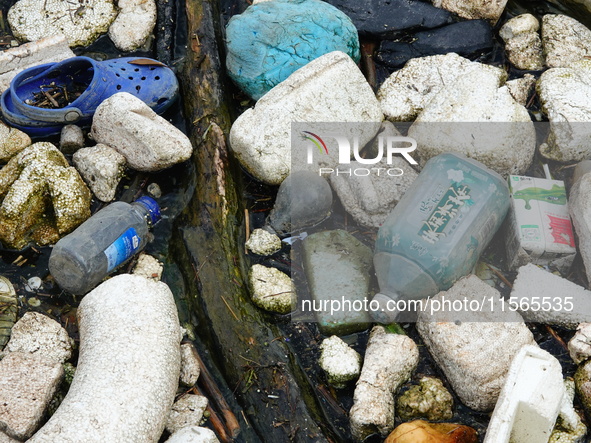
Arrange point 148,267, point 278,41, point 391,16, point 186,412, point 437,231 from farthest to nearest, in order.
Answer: point 391,16
point 278,41
point 148,267
point 437,231
point 186,412

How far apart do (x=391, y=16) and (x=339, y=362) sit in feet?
8.07

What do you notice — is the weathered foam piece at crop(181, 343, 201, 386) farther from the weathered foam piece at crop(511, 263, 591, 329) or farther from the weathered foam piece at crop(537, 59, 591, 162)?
the weathered foam piece at crop(537, 59, 591, 162)

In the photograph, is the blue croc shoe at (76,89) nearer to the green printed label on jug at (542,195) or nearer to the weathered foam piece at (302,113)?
the weathered foam piece at (302,113)

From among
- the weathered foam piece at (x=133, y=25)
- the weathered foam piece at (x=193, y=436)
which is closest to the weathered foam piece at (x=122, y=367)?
the weathered foam piece at (x=193, y=436)

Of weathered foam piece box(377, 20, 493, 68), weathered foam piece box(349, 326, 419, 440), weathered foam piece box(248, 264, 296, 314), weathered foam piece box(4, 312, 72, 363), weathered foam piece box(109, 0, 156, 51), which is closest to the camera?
weathered foam piece box(349, 326, 419, 440)

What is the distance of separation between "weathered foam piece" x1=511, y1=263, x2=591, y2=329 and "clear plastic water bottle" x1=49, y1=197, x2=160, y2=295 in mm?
2069

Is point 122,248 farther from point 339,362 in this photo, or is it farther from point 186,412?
point 339,362

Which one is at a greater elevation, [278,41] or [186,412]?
[278,41]

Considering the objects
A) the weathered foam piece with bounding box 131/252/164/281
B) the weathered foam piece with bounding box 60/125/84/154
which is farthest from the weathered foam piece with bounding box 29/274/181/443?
the weathered foam piece with bounding box 60/125/84/154

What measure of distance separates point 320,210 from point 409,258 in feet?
2.20

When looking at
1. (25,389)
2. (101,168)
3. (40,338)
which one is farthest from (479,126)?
(25,389)

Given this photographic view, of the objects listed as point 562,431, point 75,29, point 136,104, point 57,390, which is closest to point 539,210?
point 562,431

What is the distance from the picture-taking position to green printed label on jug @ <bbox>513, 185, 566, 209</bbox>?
12.2 ft

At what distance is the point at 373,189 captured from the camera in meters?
3.78
